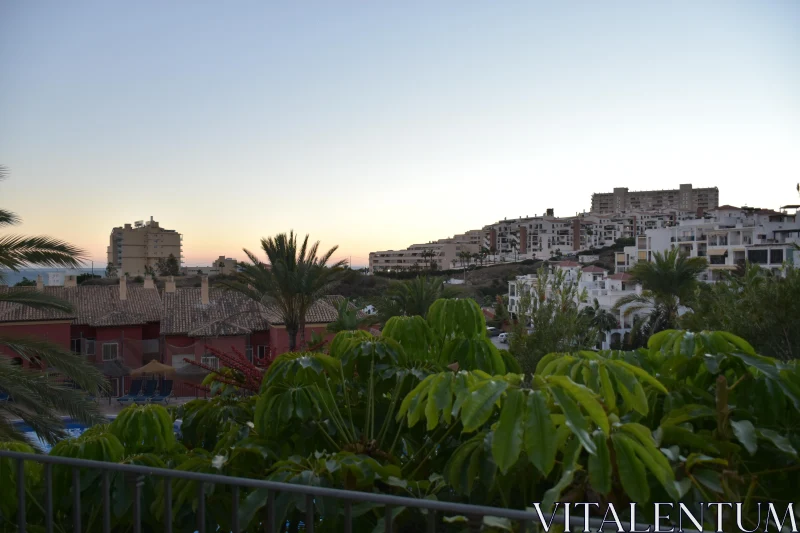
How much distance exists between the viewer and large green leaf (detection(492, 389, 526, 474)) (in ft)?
6.33

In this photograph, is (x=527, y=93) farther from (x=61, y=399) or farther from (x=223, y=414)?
(x=223, y=414)

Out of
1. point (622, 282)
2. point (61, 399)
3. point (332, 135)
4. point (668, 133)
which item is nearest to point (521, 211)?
point (622, 282)

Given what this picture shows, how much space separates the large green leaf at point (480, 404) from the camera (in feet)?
6.50

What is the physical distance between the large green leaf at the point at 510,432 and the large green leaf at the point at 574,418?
120 mm

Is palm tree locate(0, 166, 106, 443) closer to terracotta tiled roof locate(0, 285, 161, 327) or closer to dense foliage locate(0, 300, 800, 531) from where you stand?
dense foliage locate(0, 300, 800, 531)

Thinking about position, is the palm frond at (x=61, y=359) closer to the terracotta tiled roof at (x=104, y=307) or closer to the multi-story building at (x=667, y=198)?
the terracotta tiled roof at (x=104, y=307)

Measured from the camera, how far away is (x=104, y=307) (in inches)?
1149

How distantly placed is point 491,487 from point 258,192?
3575cm

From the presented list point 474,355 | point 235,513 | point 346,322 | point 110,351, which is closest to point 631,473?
point 235,513

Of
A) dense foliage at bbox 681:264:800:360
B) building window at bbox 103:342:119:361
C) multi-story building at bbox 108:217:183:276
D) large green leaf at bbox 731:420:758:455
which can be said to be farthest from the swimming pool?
multi-story building at bbox 108:217:183:276

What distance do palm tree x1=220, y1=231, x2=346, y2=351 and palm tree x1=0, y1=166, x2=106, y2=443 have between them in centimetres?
1110

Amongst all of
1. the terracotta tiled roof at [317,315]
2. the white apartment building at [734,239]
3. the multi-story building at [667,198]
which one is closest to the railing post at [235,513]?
the terracotta tiled roof at [317,315]

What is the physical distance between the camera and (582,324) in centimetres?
1650

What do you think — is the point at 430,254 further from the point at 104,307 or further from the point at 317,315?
the point at 104,307
